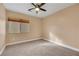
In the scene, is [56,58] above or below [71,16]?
below

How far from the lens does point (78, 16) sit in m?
3.35

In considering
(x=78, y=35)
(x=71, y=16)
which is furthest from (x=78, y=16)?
(x=78, y=35)

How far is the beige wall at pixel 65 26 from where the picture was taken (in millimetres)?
3504

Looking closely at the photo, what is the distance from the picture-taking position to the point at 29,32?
567 cm

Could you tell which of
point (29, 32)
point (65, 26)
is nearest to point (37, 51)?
point (65, 26)

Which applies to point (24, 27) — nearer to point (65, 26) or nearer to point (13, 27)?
point (13, 27)

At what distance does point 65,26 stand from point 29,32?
2677 millimetres

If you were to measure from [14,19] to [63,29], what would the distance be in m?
2.94

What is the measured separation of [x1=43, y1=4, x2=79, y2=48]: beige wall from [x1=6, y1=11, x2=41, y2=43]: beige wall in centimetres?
103

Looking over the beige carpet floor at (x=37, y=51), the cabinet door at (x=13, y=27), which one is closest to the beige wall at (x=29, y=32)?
the cabinet door at (x=13, y=27)

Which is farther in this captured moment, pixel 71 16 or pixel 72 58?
pixel 71 16

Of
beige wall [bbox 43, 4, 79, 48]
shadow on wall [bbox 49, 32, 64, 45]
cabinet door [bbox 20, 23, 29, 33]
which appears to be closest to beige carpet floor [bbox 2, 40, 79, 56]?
beige wall [bbox 43, 4, 79, 48]

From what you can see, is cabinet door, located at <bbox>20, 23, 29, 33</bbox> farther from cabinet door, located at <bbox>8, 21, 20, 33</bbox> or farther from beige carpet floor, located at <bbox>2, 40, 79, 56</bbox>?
beige carpet floor, located at <bbox>2, 40, 79, 56</bbox>

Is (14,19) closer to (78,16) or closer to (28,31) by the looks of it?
(28,31)
